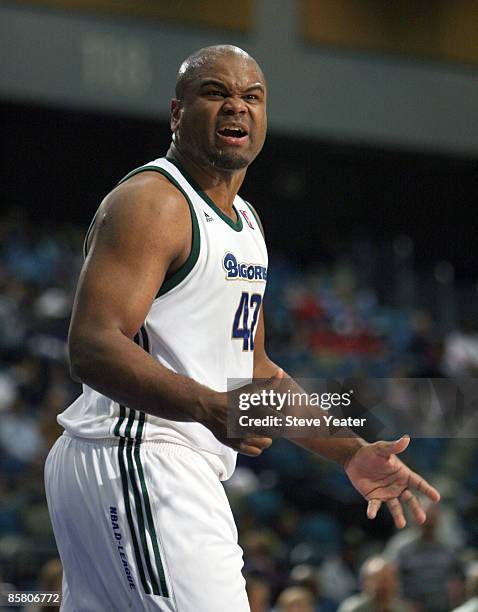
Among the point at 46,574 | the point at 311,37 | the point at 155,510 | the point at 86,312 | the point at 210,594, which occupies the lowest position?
the point at 46,574

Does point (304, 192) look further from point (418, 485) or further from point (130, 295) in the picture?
point (130, 295)

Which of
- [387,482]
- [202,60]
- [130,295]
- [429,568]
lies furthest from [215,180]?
[429,568]

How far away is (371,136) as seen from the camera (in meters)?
16.1

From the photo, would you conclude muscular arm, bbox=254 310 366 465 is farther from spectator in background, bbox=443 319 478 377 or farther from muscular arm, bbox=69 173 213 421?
spectator in background, bbox=443 319 478 377

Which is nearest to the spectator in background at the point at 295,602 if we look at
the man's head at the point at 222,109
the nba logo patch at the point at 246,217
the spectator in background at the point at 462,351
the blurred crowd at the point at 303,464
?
the blurred crowd at the point at 303,464

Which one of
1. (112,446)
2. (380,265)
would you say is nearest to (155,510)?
(112,446)

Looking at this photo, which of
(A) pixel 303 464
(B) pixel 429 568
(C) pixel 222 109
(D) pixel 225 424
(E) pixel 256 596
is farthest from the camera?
(A) pixel 303 464

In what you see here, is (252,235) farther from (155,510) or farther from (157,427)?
(155,510)

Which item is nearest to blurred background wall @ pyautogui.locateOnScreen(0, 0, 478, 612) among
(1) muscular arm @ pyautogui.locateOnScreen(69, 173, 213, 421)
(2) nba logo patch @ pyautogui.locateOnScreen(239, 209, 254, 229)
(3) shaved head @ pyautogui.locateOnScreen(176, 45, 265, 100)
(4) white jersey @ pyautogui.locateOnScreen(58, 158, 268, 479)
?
(2) nba logo patch @ pyautogui.locateOnScreen(239, 209, 254, 229)

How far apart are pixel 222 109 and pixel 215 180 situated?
23 centimetres

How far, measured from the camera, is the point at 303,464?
410 inches

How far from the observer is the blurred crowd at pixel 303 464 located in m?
7.18

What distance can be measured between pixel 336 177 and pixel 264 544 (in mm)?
11415

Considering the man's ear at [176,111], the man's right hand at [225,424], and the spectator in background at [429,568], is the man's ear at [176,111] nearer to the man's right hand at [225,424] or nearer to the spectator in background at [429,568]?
the man's right hand at [225,424]
